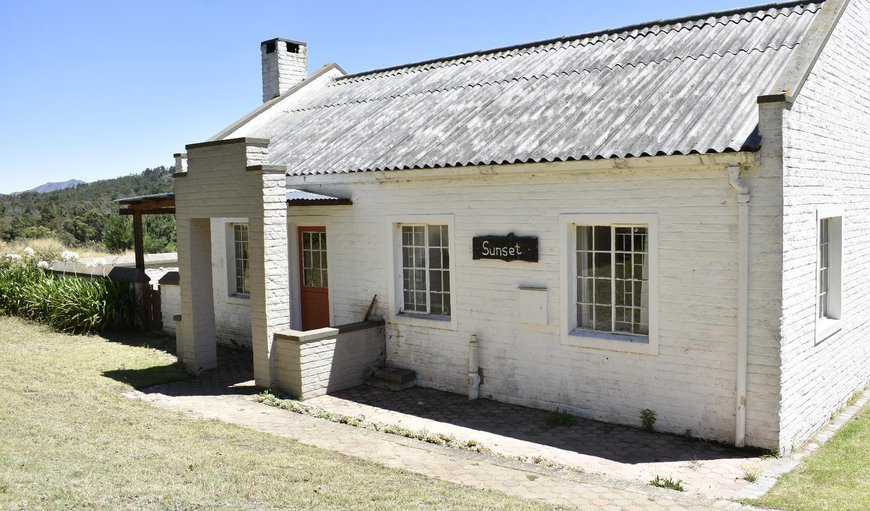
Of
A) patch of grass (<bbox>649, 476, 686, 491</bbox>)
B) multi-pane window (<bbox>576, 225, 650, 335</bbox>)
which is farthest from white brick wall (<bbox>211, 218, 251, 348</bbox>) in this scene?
patch of grass (<bbox>649, 476, 686, 491</bbox>)

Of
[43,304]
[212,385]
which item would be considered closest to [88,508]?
[212,385]

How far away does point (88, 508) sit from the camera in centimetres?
571

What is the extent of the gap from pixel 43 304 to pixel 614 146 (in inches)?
530

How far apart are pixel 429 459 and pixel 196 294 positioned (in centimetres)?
592

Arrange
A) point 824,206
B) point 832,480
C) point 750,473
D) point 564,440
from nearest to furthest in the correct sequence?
point 832,480, point 750,473, point 564,440, point 824,206

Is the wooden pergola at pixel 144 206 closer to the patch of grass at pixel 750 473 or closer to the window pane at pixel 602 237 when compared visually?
the window pane at pixel 602 237

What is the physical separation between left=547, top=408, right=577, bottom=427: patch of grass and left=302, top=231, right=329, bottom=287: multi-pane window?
5.11m

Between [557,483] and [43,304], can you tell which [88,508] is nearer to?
[557,483]

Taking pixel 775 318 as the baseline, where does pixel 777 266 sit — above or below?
above

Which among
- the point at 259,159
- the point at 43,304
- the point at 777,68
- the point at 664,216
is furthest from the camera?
the point at 43,304

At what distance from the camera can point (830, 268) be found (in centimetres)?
1038

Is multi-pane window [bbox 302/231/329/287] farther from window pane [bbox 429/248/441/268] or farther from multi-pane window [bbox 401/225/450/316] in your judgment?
window pane [bbox 429/248/441/268]

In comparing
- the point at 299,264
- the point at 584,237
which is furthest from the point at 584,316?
the point at 299,264

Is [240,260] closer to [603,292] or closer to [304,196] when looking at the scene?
[304,196]
